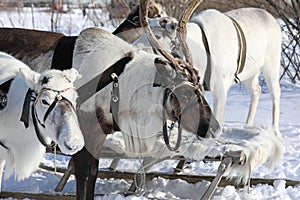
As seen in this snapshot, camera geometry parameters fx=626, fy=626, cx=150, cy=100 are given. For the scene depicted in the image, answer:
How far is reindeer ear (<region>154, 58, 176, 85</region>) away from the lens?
4.06m

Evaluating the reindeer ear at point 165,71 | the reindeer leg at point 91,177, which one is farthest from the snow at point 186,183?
the reindeer ear at point 165,71

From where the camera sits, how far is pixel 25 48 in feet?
15.1

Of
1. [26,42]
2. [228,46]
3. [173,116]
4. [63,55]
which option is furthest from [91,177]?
[228,46]

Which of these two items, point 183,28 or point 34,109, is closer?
point 34,109

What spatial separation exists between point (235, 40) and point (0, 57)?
253 cm

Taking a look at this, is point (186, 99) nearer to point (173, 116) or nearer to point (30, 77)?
point (173, 116)

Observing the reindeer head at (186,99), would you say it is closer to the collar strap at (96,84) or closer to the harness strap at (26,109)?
the collar strap at (96,84)

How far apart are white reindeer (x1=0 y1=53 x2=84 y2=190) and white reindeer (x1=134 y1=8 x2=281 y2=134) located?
1.42 metres

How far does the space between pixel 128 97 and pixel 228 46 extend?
1.94 metres

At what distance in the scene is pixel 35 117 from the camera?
360 centimetres

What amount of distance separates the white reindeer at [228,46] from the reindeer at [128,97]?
2.24 feet

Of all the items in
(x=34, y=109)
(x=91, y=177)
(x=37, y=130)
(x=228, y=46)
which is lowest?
(x=91, y=177)

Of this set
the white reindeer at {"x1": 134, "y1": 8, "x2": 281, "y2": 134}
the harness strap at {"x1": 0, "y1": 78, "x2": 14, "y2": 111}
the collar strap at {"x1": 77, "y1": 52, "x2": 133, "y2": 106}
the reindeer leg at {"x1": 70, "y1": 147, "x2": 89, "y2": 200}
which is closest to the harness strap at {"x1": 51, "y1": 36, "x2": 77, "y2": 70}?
the collar strap at {"x1": 77, "y1": 52, "x2": 133, "y2": 106}

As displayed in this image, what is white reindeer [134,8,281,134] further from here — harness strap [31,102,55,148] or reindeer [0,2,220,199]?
harness strap [31,102,55,148]
